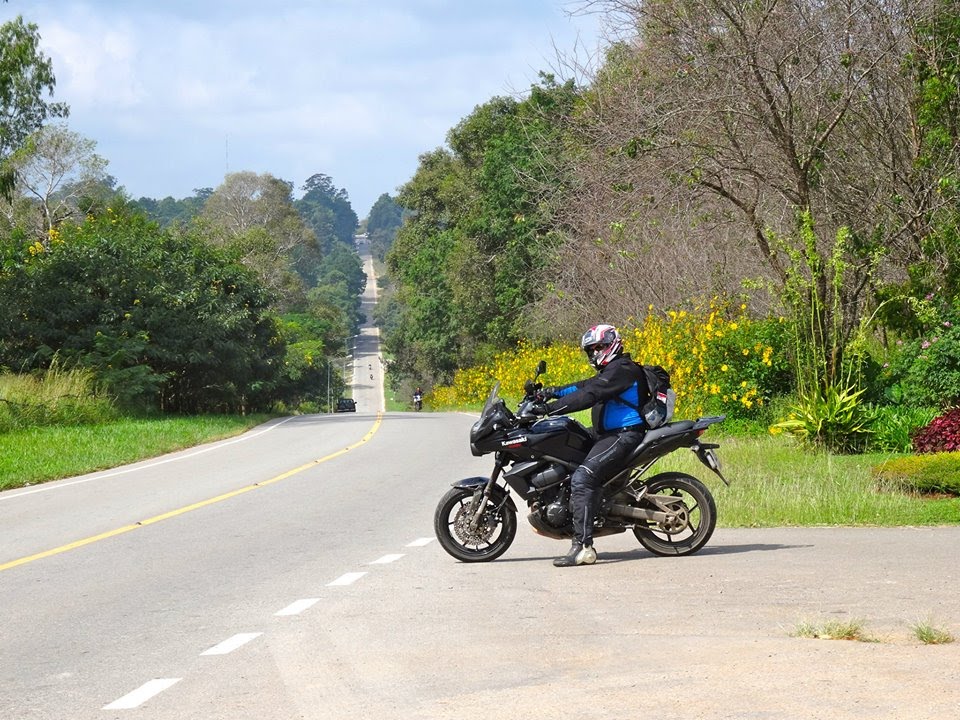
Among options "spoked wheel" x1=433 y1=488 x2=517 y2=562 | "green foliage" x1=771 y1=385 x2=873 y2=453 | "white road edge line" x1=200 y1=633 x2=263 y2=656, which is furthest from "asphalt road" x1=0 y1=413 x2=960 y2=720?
"green foliage" x1=771 y1=385 x2=873 y2=453

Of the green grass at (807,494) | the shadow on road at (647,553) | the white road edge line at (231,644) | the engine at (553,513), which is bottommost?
the shadow on road at (647,553)

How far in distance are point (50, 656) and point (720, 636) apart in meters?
3.86

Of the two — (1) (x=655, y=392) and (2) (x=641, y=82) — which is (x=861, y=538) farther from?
(2) (x=641, y=82)

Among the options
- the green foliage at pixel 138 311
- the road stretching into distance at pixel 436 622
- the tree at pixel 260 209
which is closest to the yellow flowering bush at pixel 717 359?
the road stretching into distance at pixel 436 622

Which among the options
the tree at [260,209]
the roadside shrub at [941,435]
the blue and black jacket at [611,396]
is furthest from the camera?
the tree at [260,209]

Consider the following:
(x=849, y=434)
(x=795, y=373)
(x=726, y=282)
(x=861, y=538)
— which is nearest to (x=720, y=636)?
(x=861, y=538)

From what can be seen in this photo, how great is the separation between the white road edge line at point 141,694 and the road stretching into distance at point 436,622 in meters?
0.02

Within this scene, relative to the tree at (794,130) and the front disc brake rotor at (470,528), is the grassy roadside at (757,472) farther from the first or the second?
the front disc brake rotor at (470,528)

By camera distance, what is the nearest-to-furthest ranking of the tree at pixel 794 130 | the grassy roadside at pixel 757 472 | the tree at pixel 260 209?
the grassy roadside at pixel 757 472 → the tree at pixel 794 130 → the tree at pixel 260 209

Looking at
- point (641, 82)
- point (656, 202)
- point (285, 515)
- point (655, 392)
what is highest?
point (641, 82)

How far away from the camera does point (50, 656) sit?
8.41m

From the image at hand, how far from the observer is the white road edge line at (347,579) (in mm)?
10970

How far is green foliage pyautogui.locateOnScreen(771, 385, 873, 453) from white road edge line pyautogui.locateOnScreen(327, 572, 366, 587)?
35.7ft

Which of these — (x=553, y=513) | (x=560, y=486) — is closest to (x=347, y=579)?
(x=553, y=513)
